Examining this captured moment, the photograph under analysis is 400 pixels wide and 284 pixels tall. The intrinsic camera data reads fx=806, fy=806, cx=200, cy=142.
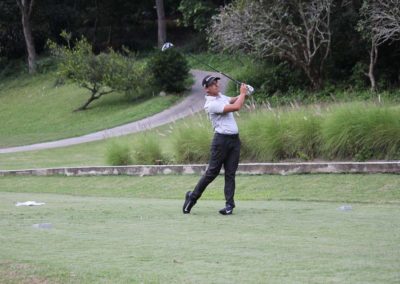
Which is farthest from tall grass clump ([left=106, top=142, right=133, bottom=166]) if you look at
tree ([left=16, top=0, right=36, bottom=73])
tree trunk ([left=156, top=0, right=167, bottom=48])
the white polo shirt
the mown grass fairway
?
tree ([left=16, top=0, right=36, bottom=73])

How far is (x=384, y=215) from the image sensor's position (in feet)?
34.2

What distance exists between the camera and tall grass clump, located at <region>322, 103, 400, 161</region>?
52.5 ft

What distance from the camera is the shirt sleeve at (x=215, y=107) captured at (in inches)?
420

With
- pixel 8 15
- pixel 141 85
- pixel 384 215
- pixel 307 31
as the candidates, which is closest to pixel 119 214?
pixel 384 215

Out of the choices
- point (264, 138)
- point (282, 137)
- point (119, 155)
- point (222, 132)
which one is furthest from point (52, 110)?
point (222, 132)

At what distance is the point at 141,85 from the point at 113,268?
121ft

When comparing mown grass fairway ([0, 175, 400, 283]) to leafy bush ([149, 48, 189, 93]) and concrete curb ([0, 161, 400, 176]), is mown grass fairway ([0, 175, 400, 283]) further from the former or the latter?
leafy bush ([149, 48, 189, 93])

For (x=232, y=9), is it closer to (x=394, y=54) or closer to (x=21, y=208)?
(x=394, y=54)

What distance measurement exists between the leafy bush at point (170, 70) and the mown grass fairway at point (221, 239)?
27.0 meters

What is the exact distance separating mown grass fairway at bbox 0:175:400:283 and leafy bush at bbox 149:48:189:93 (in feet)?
88.6

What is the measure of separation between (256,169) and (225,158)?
19.2 ft

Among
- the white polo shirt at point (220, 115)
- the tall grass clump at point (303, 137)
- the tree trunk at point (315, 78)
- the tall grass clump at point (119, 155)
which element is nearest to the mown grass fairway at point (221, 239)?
the white polo shirt at point (220, 115)

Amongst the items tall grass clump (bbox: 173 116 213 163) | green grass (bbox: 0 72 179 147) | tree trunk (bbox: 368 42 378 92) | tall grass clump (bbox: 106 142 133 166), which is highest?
tall grass clump (bbox: 173 116 213 163)

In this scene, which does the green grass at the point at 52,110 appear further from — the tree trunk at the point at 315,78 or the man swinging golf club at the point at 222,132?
the man swinging golf club at the point at 222,132
